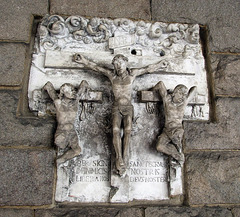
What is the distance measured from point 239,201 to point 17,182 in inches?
99.1

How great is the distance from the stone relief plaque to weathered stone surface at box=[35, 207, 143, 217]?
0.11 metres

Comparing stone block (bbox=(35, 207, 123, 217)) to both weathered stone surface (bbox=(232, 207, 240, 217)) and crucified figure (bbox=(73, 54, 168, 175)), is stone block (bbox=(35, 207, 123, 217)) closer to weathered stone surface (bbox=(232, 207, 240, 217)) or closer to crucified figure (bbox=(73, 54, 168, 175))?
crucified figure (bbox=(73, 54, 168, 175))

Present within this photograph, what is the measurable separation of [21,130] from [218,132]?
2.39 metres

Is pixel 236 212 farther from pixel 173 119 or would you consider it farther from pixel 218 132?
pixel 173 119

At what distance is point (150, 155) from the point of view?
9.47ft

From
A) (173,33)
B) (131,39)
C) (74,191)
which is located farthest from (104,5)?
(74,191)

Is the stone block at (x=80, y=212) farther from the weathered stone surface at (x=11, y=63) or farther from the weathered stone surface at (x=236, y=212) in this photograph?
the weathered stone surface at (x=11, y=63)

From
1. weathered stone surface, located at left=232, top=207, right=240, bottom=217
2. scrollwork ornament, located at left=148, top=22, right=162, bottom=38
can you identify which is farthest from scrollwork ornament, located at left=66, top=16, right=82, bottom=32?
weathered stone surface, located at left=232, top=207, right=240, bottom=217

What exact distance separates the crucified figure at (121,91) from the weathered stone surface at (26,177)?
0.78 meters

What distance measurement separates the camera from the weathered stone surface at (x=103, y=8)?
11.1ft

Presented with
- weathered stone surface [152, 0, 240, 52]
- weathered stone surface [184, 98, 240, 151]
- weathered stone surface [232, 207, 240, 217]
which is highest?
weathered stone surface [152, 0, 240, 52]

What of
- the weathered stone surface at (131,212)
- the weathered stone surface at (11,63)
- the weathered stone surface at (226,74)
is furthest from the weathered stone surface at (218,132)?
the weathered stone surface at (11,63)

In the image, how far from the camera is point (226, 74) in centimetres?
329

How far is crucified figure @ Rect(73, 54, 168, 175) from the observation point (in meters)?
2.65
